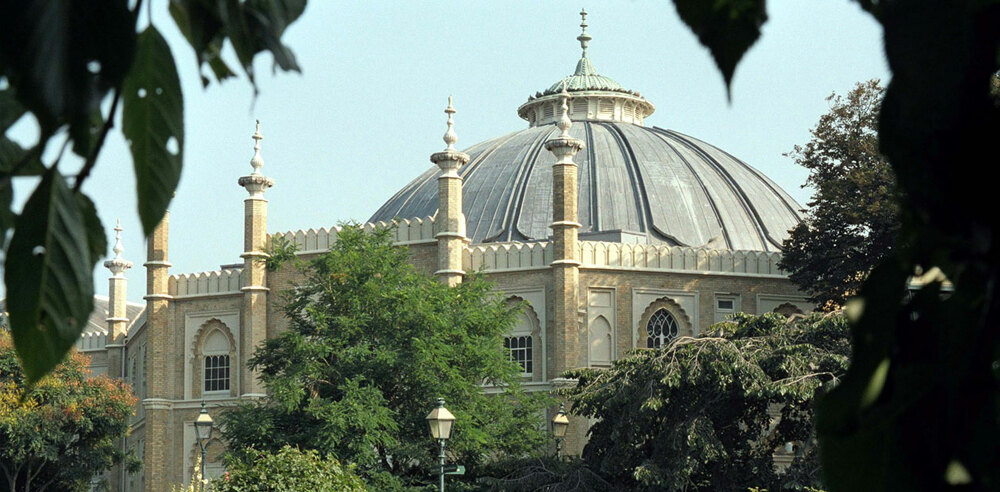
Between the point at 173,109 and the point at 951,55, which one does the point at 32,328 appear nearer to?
the point at 173,109

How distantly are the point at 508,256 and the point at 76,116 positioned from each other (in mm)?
37561

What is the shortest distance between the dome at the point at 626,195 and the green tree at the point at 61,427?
12.6 metres

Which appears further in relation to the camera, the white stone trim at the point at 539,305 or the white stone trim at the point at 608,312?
the white stone trim at the point at 608,312

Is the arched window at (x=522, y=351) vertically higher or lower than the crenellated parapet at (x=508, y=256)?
lower

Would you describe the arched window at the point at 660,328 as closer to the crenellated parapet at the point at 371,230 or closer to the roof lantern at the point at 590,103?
the crenellated parapet at the point at 371,230

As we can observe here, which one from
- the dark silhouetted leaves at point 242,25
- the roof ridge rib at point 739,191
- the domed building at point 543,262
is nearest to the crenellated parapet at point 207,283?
the domed building at point 543,262

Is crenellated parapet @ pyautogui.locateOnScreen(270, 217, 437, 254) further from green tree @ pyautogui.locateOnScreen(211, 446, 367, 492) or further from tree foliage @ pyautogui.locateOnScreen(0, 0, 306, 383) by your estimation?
tree foliage @ pyautogui.locateOnScreen(0, 0, 306, 383)

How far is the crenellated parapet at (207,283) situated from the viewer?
4169cm

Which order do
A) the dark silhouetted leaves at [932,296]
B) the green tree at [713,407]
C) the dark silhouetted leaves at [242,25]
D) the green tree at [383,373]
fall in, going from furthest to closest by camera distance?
1. the green tree at [383,373]
2. the green tree at [713,407]
3. the dark silhouetted leaves at [242,25]
4. the dark silhouetted leaves at [932,296]

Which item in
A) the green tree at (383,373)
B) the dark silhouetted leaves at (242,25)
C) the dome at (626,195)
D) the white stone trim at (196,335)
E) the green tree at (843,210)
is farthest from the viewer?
the dome at (626,195)

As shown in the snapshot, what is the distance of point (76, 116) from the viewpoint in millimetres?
1039

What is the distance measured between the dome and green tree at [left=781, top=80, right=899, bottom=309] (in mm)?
6401

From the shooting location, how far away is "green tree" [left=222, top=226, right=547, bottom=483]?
89.3 feet

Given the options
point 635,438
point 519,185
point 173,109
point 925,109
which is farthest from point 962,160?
point 519,185
